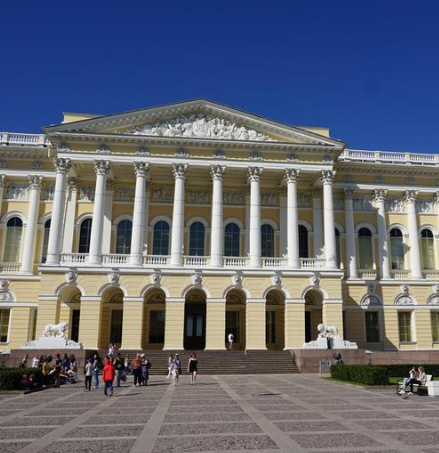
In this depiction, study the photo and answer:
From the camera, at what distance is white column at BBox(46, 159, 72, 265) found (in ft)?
108

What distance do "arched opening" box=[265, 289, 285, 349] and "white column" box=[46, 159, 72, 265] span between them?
1613cm

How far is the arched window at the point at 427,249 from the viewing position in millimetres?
40344

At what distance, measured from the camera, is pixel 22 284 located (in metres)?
36.1

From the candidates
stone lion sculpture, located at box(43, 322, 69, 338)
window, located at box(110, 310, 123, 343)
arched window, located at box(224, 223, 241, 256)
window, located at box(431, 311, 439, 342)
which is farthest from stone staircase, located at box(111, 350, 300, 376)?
window, located at box(431, 311, 439, 342)

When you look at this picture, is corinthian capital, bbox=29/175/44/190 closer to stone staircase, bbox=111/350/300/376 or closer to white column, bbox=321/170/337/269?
stone staircase, bbox=111/350/300/376

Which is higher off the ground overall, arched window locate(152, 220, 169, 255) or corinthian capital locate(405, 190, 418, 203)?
corinthian capital locate(405, 190, 418, 203)

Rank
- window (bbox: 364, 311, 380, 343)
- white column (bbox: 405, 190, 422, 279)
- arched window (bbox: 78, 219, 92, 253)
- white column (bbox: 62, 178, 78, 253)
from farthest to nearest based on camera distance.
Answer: white column (bbox: 405, 190, 422, 279), window (bbox: 364, 311, 380, 343), arched window (bbox: 78, 219, 92, 253), white column (bbox: 62, 178, 78, 253)

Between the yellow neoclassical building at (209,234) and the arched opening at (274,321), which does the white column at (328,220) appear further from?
the arched opening at (274,321)

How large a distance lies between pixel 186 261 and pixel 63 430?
2292 centimetres

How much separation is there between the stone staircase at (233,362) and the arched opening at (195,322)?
16.6 feet

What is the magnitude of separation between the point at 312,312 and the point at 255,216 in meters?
9.02

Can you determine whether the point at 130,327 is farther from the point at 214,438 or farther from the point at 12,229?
the point at 214,438

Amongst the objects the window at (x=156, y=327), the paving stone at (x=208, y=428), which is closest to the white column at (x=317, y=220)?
the window at (x=156, y=327)

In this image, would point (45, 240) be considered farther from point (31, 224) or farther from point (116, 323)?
point (116, 323)
